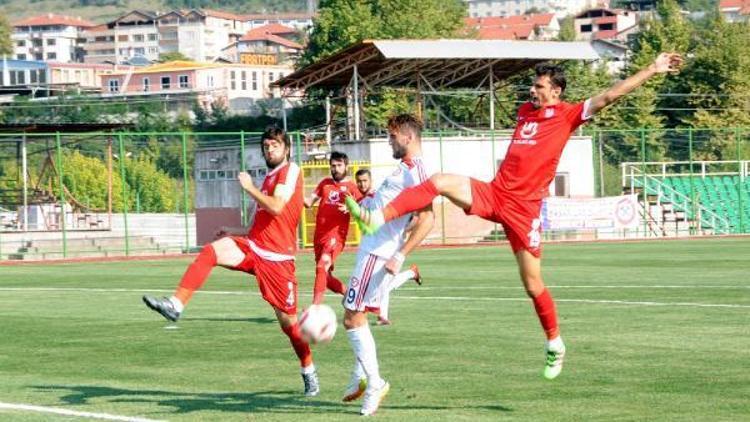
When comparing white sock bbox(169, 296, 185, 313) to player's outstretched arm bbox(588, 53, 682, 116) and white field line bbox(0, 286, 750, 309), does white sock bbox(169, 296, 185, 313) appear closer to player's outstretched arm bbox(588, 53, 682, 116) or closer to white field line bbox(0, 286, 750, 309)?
player's outstretched arm bbox(588, 53, 682, 116)

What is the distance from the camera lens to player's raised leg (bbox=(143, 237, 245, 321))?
38.9 feet

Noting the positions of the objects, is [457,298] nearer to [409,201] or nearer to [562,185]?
[409,201]

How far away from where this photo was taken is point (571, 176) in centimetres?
6034

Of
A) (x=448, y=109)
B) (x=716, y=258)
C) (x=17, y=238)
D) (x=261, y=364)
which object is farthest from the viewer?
(x=448, y=109)

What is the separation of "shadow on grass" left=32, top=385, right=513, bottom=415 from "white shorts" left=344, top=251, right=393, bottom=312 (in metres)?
0.79

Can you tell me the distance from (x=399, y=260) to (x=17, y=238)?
41179mm

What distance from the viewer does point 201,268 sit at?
12.3 meters

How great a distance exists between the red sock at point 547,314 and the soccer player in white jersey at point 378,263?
110cm

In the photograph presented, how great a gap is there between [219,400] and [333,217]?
7055mm

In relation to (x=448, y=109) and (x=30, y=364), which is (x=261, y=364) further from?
(x=448, y=109)

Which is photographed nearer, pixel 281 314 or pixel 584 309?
pixel 281 314

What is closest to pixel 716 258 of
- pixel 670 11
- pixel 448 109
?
pixel 448 109

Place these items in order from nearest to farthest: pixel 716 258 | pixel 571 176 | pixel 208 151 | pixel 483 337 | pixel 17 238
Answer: pixel 483 337
pixel 716 258
pixel 17 238
pixel 208 151
pixel 571 176

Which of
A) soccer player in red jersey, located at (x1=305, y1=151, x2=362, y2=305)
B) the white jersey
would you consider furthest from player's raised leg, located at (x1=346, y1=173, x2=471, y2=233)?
soccer player in red jersey, located at (x1=305, y1=151, x2=362, y2=305)
